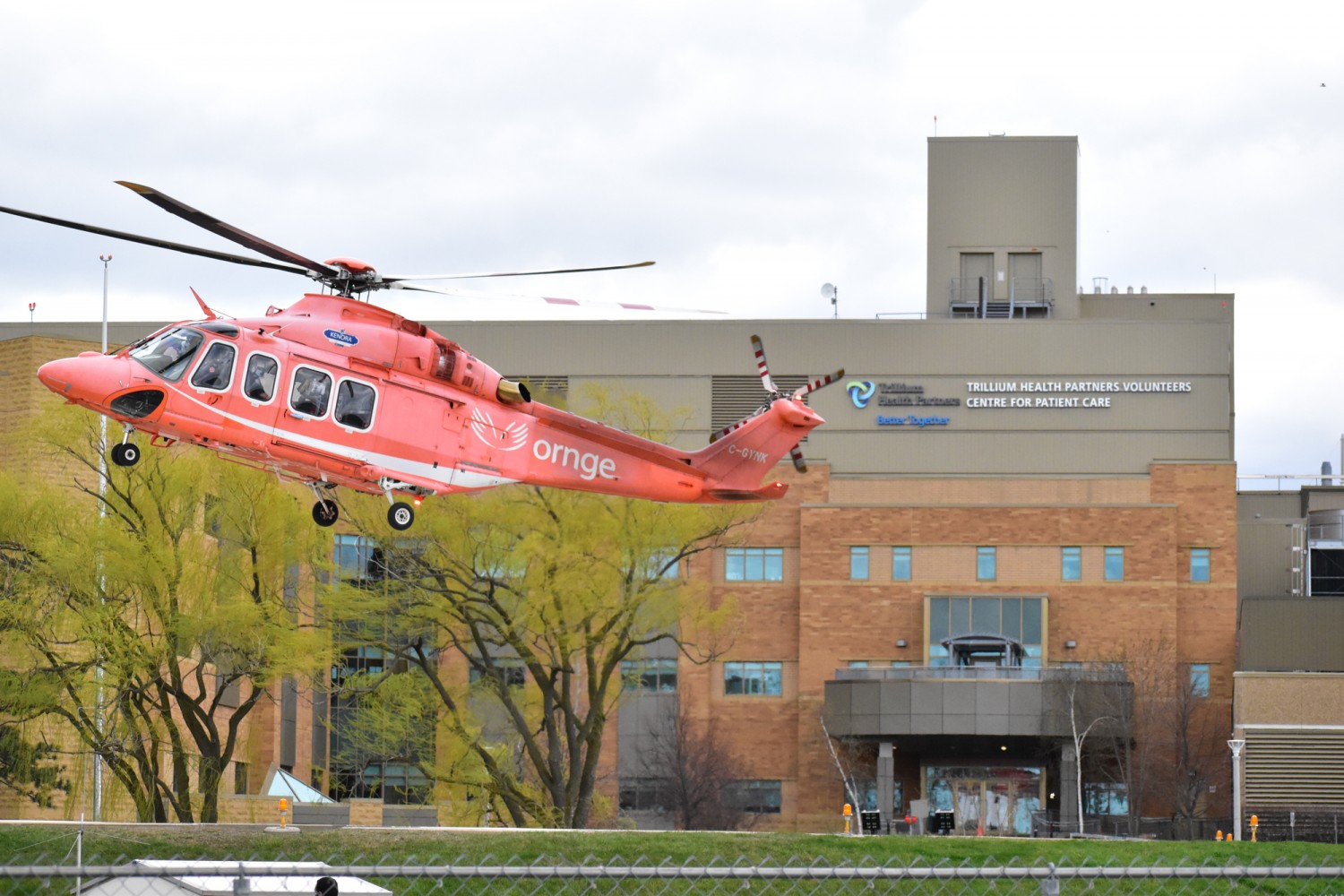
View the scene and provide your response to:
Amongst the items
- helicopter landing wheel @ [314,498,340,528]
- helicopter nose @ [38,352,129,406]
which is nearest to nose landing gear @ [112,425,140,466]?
helicopter nose @ [38,352,129,406]

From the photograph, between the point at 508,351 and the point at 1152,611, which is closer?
the point at 1152,611

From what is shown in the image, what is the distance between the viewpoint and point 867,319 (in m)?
86.3

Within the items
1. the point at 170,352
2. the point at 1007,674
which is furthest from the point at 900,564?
the point at 170,352

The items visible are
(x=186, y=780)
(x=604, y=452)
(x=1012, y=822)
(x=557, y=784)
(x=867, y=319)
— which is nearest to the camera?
(x=604, y=452)

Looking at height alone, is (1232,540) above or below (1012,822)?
above

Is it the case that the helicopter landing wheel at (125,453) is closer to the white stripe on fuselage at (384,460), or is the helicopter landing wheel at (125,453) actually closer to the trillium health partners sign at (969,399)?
the white stripe on fuselage at (384,460)

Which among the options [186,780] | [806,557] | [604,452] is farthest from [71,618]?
[806,557]

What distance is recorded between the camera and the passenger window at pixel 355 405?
1041 inches

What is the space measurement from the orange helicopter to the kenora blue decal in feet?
0.06

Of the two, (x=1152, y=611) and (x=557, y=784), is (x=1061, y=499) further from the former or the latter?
(x=557, y=784)

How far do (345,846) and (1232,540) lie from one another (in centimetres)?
5921

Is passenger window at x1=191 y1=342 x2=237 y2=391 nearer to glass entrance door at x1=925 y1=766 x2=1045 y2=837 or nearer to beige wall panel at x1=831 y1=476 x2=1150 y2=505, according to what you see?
glass entrance door at x1=925 y1=766 x2=1045 y2=837

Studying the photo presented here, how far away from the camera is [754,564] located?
3287 inches

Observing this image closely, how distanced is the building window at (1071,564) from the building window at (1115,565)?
41.4 inches
